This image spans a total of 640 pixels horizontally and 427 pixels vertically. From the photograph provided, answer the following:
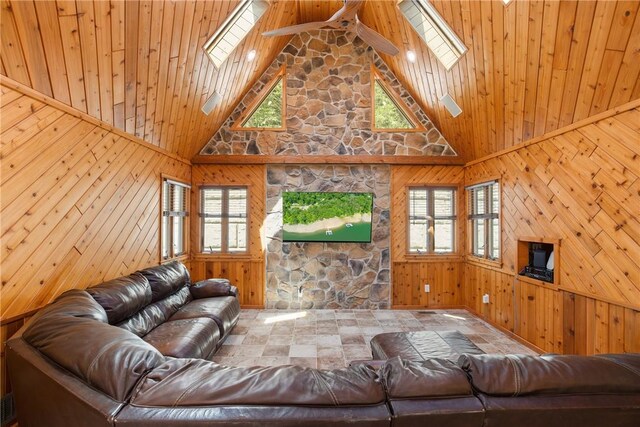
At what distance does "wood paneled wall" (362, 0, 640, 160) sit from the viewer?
2703mm

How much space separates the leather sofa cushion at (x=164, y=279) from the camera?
377 centimetres

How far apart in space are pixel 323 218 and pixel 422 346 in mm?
3479

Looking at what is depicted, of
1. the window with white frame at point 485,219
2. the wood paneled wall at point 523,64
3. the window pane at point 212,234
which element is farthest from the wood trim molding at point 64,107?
the window with white frame at point 485,219

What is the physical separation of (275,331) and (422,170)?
3.92 m

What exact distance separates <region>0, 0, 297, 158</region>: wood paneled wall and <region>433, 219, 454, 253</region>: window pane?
4447 millimetres

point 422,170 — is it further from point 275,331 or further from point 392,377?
point 392,377

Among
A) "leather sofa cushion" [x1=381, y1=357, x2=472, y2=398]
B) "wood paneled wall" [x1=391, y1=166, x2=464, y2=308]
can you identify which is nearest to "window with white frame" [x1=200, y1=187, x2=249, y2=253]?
"wood paneled wall" [x1=391, y1=166, x2=464, y2=308]

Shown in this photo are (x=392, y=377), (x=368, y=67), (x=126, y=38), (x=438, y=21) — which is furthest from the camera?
(x=368, y=67)

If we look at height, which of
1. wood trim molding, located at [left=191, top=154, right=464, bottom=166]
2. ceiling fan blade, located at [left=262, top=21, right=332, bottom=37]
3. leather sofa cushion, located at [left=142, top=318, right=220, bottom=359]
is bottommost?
leather sofa cushion, located at [left=142, top=318, right=220, bottom=359]

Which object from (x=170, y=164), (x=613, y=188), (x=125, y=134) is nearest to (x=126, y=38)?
(x=125, y=134)

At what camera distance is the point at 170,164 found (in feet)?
17.1

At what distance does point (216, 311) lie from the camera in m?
3.87

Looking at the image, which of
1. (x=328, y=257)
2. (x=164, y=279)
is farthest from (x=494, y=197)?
(x=164, y=279)

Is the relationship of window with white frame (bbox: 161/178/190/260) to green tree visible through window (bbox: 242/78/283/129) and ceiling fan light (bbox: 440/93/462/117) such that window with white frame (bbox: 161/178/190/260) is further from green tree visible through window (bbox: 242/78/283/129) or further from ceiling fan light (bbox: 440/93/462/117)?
ceiling fan light (bbox: 440/93/462/117)
